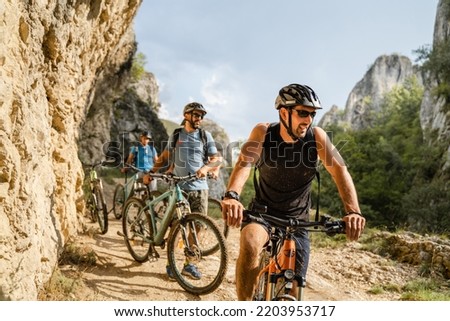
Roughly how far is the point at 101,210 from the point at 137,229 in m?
2.23

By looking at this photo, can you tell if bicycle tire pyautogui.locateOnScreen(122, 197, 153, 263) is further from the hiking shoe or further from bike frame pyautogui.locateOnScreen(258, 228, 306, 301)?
bike frame pyautogui.locateOnScreen(258, 228, 306, 301)

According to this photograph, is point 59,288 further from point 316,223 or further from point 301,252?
point 316,223

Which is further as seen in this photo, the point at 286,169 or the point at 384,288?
the point at 384,288

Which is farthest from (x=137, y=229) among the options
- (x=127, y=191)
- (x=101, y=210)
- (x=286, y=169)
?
(x=286, y=169)

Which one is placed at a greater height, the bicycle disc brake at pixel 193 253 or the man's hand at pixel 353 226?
the man's hand at pixel 353 226

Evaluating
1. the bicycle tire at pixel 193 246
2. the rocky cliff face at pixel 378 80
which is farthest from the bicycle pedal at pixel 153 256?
the rocky cliff face at pixel 378 80

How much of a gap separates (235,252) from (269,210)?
482cm

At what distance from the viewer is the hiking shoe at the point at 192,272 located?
16.1 ft

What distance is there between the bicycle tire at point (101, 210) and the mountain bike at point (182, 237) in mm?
1735

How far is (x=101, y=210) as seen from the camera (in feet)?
26.3

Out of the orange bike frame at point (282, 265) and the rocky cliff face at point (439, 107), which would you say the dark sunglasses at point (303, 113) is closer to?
the orange bike frame at point (282, 265)

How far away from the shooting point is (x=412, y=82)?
77.9m
